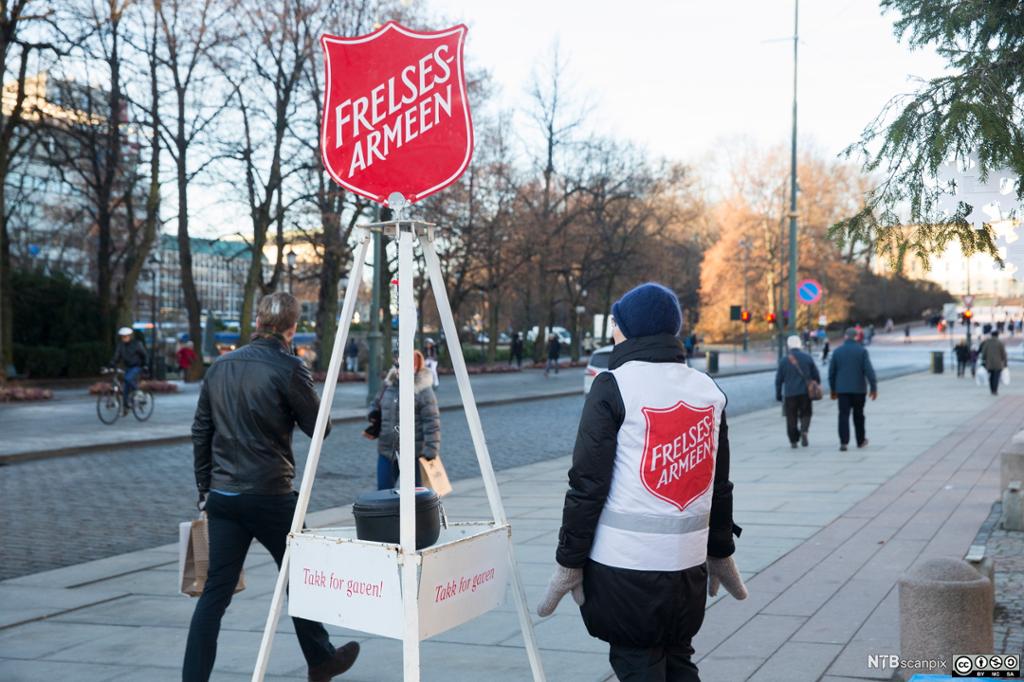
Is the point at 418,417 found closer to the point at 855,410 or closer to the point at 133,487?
the point at 133,487

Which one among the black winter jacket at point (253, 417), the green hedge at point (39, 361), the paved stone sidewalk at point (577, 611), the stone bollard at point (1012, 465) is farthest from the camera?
the green hedge at point (39, 361)

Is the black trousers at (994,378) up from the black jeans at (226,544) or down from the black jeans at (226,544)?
down

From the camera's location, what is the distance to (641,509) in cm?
357

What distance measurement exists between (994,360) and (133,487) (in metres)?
23.0

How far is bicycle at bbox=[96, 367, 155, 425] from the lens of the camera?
21797mm

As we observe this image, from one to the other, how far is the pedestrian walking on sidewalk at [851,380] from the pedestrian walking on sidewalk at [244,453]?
1275cm

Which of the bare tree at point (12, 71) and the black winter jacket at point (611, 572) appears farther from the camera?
the bare tree at point (12, 71)

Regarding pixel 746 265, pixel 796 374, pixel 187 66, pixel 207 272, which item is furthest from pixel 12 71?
pixel 207 272

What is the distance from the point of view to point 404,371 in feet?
12.4

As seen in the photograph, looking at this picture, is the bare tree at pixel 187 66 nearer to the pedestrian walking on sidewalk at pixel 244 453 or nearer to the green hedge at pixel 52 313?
the green hedge at pixel 52 313

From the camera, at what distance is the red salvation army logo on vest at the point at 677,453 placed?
3.57 metres

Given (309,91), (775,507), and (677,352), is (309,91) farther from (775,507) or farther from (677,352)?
(677,352)

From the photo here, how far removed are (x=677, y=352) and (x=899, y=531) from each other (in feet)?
20.3

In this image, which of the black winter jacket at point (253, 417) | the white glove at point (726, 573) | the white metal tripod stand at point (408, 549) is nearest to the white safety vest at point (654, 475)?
the white glove at point (726, 573)
